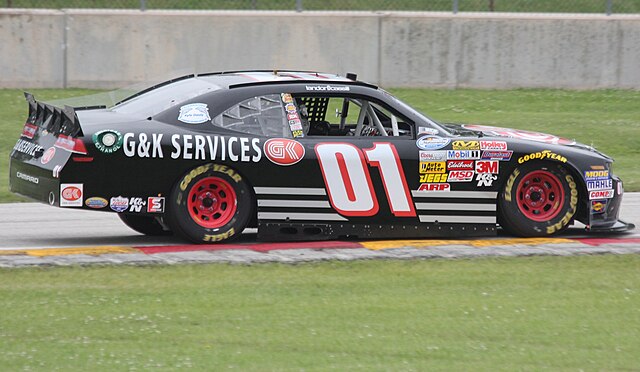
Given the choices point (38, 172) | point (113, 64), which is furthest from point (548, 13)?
point (38, 172)

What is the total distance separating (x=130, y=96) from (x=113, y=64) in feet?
29.2

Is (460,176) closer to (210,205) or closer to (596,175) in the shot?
(596,175)

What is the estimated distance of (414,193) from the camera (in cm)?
965

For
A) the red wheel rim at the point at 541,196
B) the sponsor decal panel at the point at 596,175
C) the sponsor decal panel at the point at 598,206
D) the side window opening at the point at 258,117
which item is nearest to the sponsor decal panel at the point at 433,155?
the red wheel rim at the point at 541,196

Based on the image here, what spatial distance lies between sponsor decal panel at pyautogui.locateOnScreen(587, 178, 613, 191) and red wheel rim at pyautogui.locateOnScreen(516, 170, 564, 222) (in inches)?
9.4

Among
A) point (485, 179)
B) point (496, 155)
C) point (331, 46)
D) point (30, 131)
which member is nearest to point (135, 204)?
point (30, 131)

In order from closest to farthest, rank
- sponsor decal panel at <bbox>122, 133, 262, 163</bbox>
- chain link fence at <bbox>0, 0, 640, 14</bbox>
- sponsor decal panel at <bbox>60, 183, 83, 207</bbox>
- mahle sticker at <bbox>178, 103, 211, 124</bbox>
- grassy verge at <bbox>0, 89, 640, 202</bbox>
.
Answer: sponsor decal panel at <bbox>60, 183, 83, 207</bbox> < sponsor decal panel at <bbox>122, 133, 262, 163</bbox> < mahle sticker at <bbox>178, 103, 211, 124</bbox> < grassy verge at <bbox>0, 89, 640, 202</bbox> < chain link fence at <bbox>0, 0, 640, 14</bbox>

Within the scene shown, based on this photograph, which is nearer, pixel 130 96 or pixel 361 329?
pixel 361 329

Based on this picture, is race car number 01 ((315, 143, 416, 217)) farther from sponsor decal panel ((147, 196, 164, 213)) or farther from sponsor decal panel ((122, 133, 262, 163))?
sponsor decal panel ((147, 196, 164, 213))

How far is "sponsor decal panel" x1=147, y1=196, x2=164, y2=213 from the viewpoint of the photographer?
9.22 metres

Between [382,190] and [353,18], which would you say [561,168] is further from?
[353,18]

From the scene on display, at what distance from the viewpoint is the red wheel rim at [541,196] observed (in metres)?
10.0

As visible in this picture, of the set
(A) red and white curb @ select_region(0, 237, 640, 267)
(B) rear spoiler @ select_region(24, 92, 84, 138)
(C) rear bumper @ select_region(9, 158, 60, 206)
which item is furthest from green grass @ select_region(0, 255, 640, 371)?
(B) rear spoiler @ select_region(24, 92, 84, 138)

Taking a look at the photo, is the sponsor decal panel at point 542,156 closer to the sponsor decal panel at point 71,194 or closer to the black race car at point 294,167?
the black race car at point 294,167
